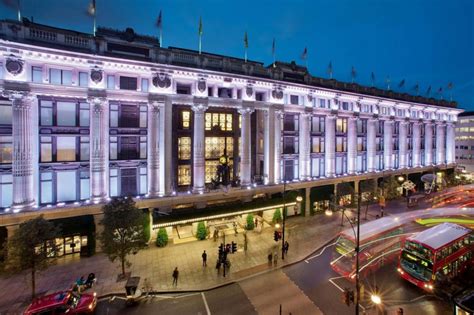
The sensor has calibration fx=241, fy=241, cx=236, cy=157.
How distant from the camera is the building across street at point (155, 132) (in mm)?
22281

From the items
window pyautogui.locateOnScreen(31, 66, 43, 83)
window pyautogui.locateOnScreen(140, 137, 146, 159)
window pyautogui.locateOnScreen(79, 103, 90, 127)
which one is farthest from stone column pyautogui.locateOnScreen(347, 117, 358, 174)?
window pyautogui.locateOnScreen(31, 66, 43, 83)

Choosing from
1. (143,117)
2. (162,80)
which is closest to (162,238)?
(143,117)

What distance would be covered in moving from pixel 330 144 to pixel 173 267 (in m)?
30.0

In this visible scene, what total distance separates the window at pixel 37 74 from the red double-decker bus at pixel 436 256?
35977 millimetres

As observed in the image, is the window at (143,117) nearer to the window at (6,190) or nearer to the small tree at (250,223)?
the window at (6,190)

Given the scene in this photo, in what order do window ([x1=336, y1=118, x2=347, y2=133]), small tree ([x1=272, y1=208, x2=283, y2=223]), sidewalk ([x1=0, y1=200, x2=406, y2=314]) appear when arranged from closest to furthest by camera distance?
sidewalk ([x1=0, y1=200, x2=406, y2=314]) < small tree ([x1=272, y1=208, x2=283, y2=223]) < window ([x1=336, y1=118, x2=347, y2=133])

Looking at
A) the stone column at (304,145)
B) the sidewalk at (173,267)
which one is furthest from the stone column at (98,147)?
the stone column at (304,145)

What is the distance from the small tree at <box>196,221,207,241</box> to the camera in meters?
29.0

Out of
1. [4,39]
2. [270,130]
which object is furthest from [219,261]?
[4,39]

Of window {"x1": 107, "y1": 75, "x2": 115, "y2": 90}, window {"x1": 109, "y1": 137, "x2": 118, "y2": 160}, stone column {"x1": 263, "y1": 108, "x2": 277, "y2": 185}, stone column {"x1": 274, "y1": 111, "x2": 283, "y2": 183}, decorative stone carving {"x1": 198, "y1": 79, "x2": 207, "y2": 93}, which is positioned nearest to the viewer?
window {"x1": 107, "y1": 75, "x2": 115, "y2": 90}

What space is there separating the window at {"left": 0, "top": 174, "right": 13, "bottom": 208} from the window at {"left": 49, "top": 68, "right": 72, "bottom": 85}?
9.83m

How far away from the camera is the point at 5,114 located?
22188 millimetres

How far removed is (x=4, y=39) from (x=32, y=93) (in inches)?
182

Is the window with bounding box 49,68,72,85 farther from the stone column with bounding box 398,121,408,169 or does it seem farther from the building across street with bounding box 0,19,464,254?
the stone column with bounding box 398,121,408,169
